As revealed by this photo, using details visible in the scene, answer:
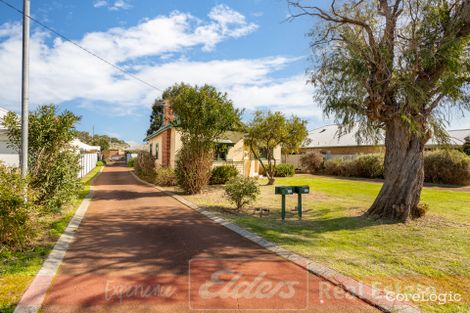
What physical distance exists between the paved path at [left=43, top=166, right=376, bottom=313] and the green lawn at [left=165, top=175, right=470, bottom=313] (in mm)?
822

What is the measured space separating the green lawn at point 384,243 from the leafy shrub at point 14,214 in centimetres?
458

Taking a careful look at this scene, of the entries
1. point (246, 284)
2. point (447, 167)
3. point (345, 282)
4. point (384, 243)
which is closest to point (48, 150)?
point (246, 284)

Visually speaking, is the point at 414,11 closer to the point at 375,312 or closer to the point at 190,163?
the point at 375,312

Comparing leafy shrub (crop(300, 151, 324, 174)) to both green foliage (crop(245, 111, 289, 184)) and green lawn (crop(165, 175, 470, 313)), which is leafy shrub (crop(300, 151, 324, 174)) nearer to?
green foliage (crop(245, 111, 289, 184))

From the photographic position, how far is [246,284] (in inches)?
163

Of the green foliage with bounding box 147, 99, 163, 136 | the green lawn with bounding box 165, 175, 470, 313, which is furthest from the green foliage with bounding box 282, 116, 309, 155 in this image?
the green foliage with bounding box 147, 99, 163, 136

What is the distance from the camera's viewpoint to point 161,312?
339cm

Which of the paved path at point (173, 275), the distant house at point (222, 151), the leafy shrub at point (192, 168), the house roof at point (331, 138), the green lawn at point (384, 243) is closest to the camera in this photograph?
the paved path at point (173, 275)

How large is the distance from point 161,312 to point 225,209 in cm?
660

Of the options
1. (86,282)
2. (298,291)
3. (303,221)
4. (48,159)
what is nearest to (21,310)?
(86,282)

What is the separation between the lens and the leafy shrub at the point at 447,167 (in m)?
17.9

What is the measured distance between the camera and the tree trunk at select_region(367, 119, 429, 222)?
8117 mm

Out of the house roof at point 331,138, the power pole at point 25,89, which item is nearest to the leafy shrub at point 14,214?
the power pole at point 25,89

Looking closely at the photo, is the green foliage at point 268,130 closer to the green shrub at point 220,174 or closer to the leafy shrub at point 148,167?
the green shrub at point 220,174
